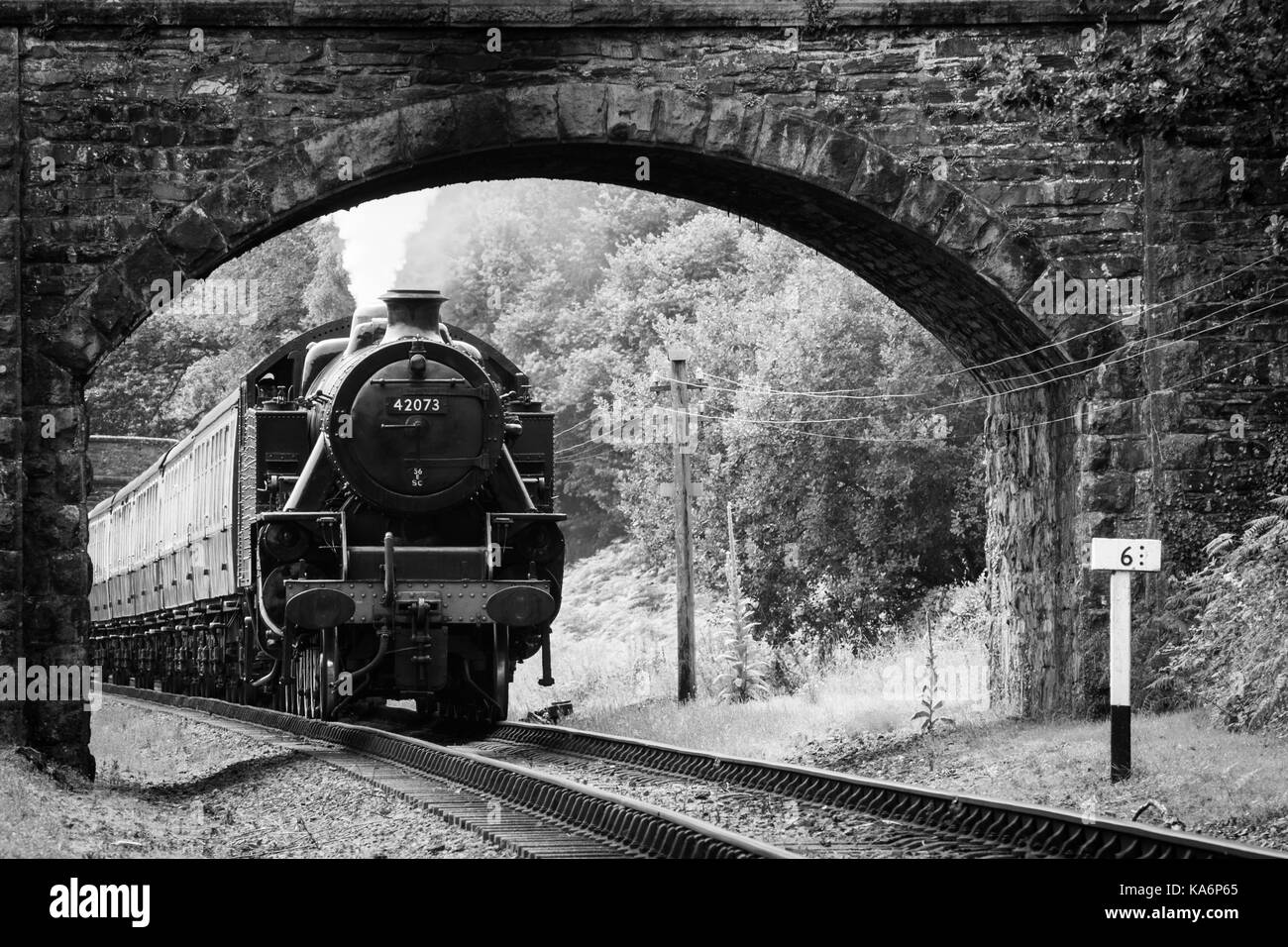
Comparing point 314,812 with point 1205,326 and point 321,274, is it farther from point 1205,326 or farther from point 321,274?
point 321,274

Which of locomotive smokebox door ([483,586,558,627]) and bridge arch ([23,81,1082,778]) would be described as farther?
locomotive smokebox door ([483,586,558,627])

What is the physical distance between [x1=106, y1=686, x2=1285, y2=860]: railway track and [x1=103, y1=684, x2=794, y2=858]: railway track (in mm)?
14

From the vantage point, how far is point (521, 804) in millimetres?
11086

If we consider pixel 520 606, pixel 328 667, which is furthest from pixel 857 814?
pixel 328 667

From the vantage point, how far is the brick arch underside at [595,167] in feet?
43.0

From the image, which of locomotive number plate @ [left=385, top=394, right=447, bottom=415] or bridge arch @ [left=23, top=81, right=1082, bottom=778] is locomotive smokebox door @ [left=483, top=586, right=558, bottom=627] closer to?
locomotive number plate @ [left=385, top=394, right=447, bottom=415]

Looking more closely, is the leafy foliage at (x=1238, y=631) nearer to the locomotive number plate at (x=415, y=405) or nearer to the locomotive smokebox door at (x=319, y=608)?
the locomotive number plate at (x=415, y=405)

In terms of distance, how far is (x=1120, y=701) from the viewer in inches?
428

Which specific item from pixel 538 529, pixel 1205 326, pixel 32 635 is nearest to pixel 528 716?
pixel 538 529

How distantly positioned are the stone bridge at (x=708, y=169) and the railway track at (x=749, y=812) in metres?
3.37

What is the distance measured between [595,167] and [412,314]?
203 cm

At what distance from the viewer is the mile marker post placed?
35.7ft

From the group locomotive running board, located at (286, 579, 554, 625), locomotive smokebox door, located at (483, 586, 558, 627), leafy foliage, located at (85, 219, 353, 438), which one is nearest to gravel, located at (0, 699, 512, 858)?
locomotive running board, located at (286, 579, 554, 625)

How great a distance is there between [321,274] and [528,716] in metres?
34.6
